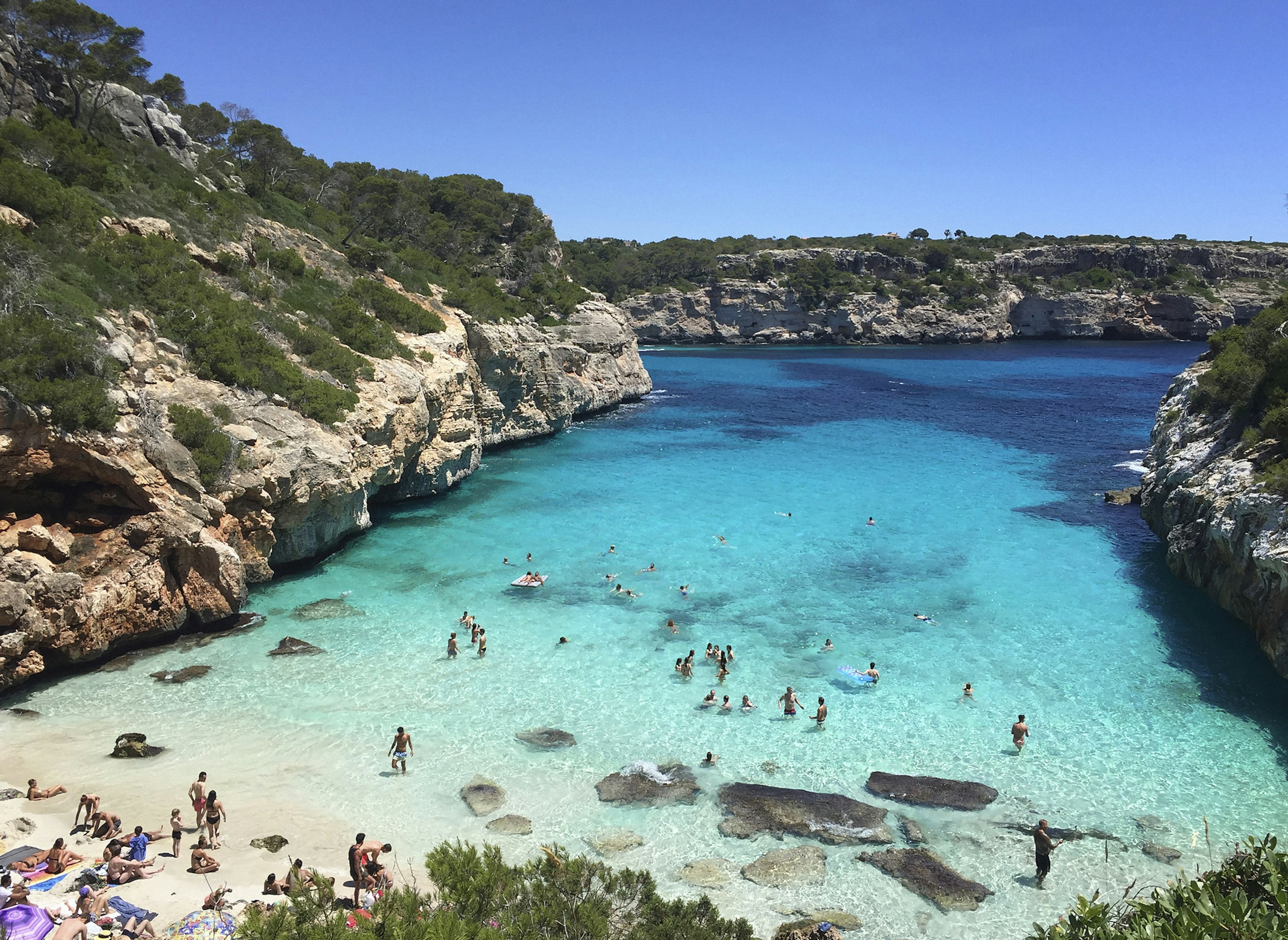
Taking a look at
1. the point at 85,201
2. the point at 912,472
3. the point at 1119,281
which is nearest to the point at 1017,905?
the point at 912,472

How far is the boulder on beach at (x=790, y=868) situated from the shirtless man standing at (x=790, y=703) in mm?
4251

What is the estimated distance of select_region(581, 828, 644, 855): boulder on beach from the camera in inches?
497

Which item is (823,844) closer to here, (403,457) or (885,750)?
(885,750)

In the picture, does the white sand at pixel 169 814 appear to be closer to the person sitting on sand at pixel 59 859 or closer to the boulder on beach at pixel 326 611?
the person sitting on sand at pixel 59 859

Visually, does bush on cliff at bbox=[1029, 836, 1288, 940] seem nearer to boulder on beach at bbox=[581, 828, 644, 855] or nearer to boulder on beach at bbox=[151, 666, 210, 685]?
boulder on beach at bbox=[581, 828, 644, 855]

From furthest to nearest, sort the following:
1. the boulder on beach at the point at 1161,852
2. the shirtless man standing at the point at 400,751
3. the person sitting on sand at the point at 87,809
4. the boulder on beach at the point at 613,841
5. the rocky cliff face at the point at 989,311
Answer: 1. the rocky cliff face at the point at 989,311
2. the shirtless man standing at the point at 400,751
3. the boulder on beach at the point at 613,841
4. the boulder on beach at the point at 1161,852
5. the person sitting on sand at the point at 87,809

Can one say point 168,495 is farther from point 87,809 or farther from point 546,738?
point 546,738

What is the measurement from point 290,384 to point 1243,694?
2734 centimetres

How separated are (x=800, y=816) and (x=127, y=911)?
33.6 feet

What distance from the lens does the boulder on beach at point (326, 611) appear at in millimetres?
21016

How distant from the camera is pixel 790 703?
17000mm

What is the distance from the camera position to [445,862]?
26.1 feet

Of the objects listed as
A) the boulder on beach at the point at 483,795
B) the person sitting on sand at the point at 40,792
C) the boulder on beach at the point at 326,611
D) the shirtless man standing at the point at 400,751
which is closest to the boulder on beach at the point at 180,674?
the boulder on beach at the point at 326,611

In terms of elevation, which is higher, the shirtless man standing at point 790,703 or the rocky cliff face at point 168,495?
the rocky cliff face at point 168,495
